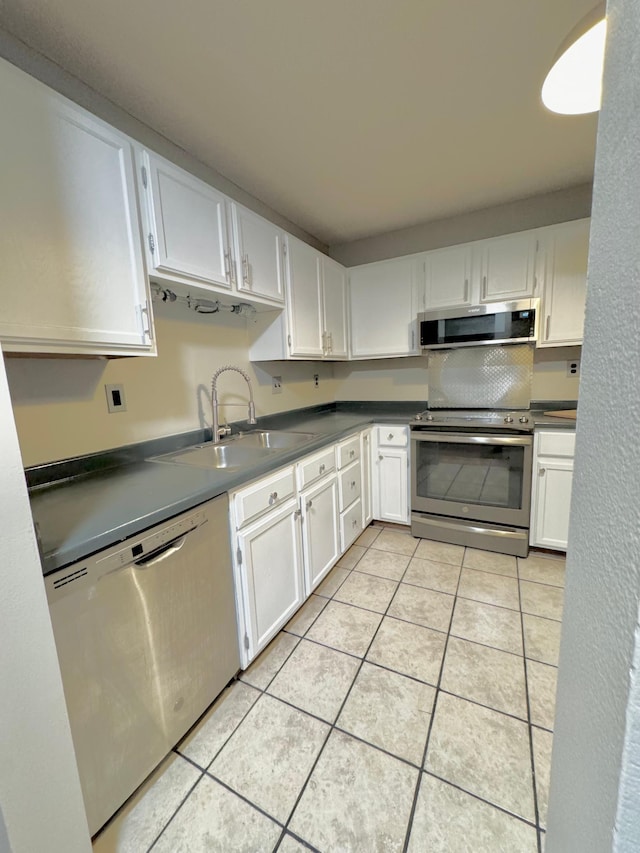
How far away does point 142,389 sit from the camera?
1679 millimetres

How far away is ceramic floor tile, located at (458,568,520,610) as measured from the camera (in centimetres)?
193

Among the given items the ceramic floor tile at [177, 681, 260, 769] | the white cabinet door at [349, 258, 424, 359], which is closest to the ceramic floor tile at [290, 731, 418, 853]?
the ceramic floor tile at [177, 681, 260, 769]

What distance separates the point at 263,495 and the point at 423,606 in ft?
3.67

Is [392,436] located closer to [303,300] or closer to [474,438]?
[474,438]

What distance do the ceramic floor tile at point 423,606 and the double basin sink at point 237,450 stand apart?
1029 mm

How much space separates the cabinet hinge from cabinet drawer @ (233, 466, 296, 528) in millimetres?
704

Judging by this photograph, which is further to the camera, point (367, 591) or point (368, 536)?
point (368, 536)

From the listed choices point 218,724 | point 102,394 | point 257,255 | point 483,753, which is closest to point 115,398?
point 102,394

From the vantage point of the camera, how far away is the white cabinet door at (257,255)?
1.78m

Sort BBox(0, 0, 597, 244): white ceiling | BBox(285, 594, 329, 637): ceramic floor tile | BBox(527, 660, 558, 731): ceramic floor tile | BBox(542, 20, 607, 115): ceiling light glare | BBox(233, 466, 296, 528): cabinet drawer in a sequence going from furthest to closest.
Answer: BBox(285, 594, 329, 637): ceramic floor tile → BBox(233, 466, 296, 528): cabinet drawer → BBox(527, 660, 558, 731): ceramic floor tile → BBox(0, 0, 597, 244): white ceiling → BBox(542, 20, 607, 115): ceiling light glare

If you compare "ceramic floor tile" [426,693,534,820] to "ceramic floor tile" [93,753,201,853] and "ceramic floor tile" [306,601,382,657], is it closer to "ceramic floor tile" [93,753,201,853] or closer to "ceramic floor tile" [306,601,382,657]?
"ceramic floor tile" [306,601,382,657]

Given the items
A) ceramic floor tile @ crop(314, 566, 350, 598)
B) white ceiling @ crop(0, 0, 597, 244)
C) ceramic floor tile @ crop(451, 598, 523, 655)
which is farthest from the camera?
ceramic floor tile @ crop(314, 566, 350, 598)

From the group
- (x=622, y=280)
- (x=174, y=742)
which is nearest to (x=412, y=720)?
(x=174, y=742)

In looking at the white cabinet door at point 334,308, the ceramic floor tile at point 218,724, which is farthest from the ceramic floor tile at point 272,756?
the white cabinet door at point 334,308
